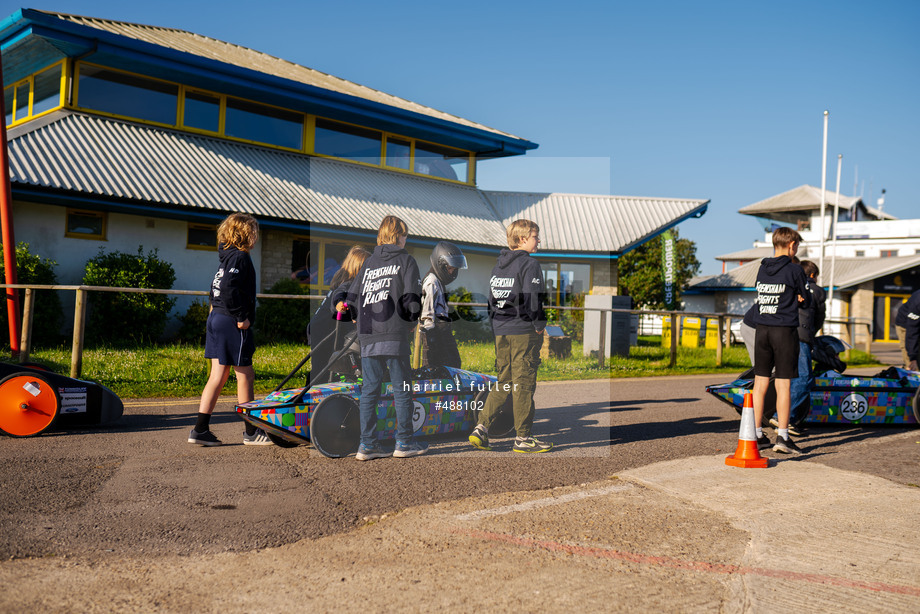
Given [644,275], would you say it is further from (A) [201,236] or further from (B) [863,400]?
(B) [863,400]

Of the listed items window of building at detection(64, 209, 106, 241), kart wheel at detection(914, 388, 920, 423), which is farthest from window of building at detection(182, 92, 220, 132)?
kart wheel at detection(914, 388, 920, 423)

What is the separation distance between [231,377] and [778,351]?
736cm

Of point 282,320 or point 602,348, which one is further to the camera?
point 282,320

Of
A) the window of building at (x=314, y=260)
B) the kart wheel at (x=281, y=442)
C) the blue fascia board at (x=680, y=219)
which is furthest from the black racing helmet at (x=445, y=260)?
the blue fascia board at (x=680, y=219)

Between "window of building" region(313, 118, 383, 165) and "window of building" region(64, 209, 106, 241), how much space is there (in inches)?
276

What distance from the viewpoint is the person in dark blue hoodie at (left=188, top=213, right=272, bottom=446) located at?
20.0ft

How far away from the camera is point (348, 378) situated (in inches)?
269

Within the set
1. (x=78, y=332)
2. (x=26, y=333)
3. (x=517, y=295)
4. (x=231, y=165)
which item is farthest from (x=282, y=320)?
(x=517, y=295)

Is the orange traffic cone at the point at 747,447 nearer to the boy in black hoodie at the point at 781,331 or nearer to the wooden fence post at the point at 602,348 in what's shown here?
the boy in black hoodie at the point at 781,331

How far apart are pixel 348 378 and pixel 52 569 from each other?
3.71 meters

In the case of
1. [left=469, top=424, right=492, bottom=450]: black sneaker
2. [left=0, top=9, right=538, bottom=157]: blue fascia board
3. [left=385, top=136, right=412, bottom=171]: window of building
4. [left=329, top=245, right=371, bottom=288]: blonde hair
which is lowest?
[left=469, top=424, right=492, bottom=450]: black sneaker

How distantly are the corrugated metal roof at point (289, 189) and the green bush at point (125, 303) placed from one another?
4.58 feet

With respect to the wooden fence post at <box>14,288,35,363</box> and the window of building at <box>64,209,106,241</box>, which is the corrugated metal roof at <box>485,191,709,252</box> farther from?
the wooden fence post at <box>14,288,35,363</box>

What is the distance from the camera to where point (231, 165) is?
18.3 metres
